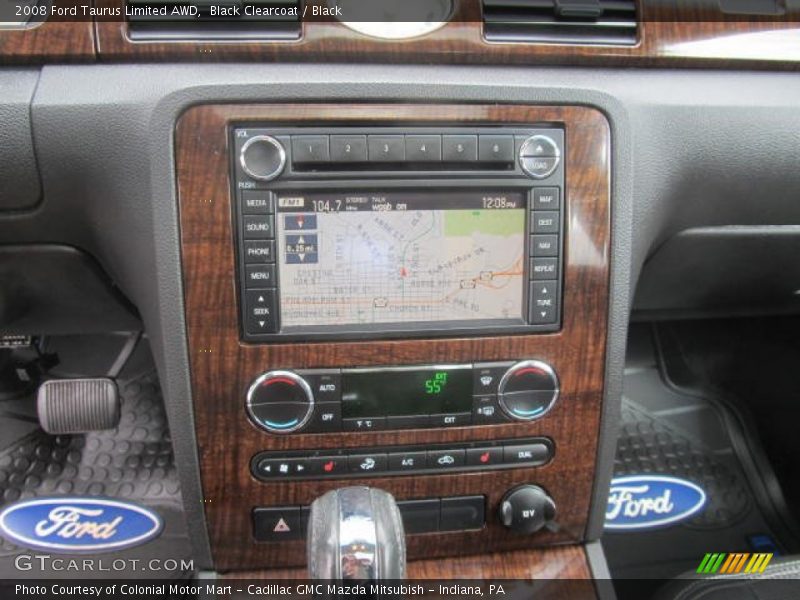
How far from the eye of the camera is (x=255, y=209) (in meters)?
0.75

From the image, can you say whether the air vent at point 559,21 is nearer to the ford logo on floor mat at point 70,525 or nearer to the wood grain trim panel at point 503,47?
the wood grain trim panel at point 503,47

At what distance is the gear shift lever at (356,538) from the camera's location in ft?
2.10

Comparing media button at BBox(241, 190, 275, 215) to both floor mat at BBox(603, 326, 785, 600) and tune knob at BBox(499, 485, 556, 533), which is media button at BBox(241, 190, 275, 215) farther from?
floor mat at BBox(603, 326, 785, 600)

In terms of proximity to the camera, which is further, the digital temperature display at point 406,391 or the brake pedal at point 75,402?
the brake pedal at point 75,402

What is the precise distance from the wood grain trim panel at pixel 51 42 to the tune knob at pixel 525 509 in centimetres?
72

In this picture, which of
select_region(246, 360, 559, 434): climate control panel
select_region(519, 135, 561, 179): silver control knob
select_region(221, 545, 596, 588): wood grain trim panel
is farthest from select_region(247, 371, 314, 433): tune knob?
select_region(519, 135, 561, 179): silver control knob

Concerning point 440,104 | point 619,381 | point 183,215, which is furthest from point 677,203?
point 183,215

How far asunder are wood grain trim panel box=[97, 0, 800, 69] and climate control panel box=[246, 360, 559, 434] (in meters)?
0.36

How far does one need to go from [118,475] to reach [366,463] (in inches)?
26.5

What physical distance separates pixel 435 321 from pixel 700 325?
38.8 inches

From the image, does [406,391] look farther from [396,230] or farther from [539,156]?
[539,156]

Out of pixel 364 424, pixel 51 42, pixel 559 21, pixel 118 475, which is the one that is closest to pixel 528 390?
pixel 364 424

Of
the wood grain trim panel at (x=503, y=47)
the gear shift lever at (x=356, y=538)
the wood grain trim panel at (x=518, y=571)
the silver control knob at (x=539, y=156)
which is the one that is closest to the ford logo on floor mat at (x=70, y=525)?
the wood grain trim panel at (x=518, y=571)

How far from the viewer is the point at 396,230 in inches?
30.5
